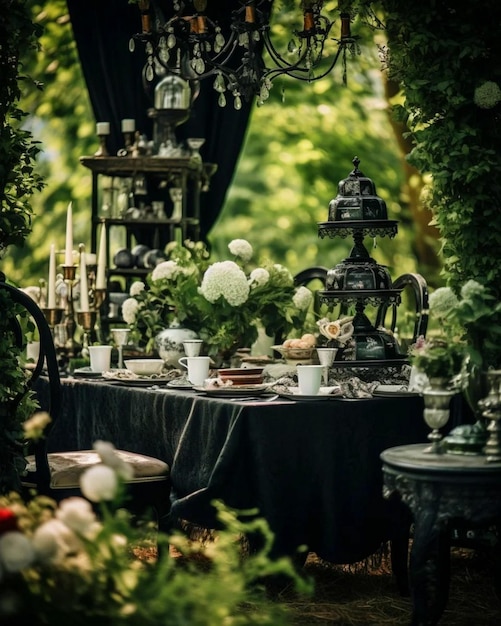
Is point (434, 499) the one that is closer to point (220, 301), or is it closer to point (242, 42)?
point (220, 301)

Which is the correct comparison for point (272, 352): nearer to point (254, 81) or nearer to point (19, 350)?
point (254, 81)

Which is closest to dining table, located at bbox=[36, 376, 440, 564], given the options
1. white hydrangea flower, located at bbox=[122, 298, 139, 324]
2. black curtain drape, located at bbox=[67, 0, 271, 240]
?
white hydrangea flower, located at bbox=[122, 298, 139, 324]

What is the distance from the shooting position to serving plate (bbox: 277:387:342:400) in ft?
13.2

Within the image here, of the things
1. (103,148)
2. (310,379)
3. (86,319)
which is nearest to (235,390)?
(310,379)

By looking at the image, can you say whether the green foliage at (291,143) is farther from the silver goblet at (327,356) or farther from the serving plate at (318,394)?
the serving plate at (318,394)

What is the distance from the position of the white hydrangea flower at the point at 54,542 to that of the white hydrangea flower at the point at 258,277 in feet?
8.49

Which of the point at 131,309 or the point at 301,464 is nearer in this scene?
the point at 301,464

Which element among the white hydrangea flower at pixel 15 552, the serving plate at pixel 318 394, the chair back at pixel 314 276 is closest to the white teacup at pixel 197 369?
the serving plate at pixel 318 394

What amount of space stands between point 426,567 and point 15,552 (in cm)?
139

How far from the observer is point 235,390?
4.19m

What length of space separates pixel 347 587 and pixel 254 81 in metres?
1.94

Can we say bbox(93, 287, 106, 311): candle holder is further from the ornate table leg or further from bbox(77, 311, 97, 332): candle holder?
the ornate table leg

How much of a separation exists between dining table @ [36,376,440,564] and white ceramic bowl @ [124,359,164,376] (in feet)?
1.99

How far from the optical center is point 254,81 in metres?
4.75
